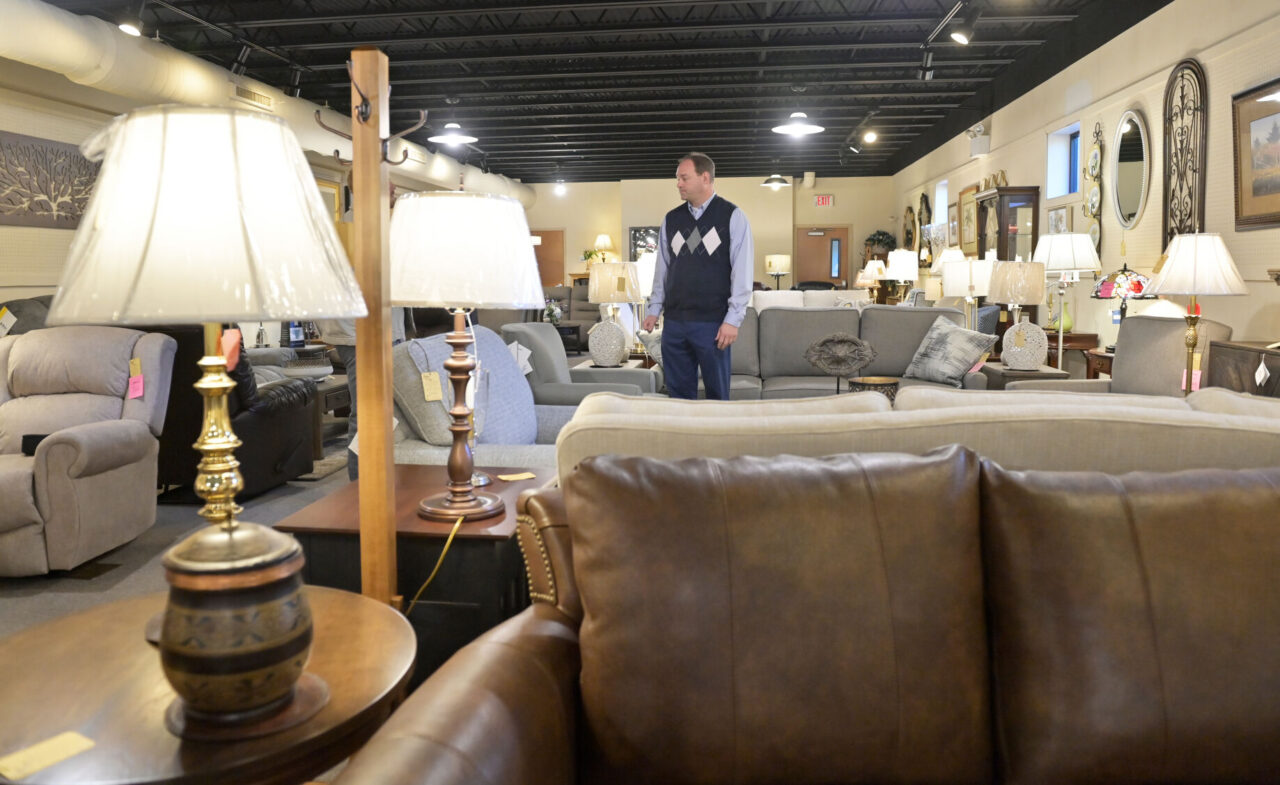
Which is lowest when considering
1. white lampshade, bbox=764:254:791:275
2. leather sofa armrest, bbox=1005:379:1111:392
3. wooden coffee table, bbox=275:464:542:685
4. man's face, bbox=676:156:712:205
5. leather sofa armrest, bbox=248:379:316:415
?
wooden coffee table, bbox=275:464:542:685

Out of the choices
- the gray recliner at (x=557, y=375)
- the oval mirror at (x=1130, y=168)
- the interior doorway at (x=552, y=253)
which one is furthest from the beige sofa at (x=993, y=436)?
the interior doorway at (x=552, y=253)

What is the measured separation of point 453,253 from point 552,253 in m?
15.7

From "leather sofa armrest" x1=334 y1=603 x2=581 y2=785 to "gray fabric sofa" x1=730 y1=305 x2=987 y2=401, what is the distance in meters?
4.88

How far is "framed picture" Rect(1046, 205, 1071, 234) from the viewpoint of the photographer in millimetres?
7316

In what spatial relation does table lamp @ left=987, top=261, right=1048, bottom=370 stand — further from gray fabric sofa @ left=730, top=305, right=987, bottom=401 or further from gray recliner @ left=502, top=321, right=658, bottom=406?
gray recliner @ left=502, top=321, right=658, bottom=406

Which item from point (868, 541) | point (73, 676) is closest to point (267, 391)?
point (73, 676)

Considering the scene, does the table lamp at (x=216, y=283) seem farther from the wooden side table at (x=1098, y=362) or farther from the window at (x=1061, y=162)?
the window at (x=1061, y=162)

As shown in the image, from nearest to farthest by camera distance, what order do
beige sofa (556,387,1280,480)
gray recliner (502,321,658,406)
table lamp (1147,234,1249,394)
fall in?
beige sofa (556,387,1280,480), table lamp (1147,234,1249,394), gray recliner (502,321,658,406)

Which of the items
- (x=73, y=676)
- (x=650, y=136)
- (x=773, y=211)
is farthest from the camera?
(x=773, y=211)

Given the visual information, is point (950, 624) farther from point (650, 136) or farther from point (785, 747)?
point (650, 136)

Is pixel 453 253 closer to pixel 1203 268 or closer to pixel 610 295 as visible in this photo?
pixel 1203 268

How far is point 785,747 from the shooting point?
3.84 feet

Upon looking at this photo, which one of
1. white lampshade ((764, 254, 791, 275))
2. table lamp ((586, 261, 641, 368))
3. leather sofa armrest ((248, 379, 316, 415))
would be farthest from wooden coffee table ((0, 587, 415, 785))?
white lampshade ((764, 254, 791, 275))

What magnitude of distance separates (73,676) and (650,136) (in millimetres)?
11948
